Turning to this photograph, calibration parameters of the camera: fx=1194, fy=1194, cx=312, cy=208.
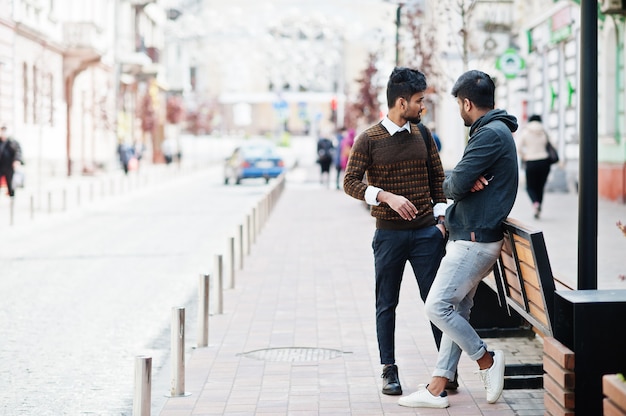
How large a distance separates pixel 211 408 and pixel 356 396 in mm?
868

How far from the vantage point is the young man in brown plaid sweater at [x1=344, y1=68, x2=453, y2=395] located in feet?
22.0

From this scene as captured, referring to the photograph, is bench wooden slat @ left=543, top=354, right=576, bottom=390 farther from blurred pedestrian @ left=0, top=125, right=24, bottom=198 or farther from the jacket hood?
blurred pedestrian @ left=0, top=125, right=24, bottom=198

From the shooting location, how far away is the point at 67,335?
9.70 m

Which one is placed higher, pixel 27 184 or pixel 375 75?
pixel 375 75

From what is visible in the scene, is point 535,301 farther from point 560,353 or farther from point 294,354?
point 294,354

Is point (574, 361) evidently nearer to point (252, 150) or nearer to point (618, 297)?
point (618, 297)

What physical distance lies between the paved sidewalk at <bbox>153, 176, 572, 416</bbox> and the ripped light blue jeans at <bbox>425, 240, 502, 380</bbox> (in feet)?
1.33

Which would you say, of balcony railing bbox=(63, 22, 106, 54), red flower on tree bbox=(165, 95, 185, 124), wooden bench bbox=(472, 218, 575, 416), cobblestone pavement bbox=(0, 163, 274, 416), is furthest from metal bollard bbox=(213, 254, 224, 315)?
red flower on tree bbox=(165, 95, 185, 124)

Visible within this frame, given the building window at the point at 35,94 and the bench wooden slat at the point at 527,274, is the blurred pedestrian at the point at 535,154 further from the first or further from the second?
the building window at the point at 35,94

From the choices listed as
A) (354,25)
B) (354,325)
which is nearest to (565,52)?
(354,325)

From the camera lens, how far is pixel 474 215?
627 centimetres

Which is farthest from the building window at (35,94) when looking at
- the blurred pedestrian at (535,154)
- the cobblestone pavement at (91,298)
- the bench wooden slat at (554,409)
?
the bench wooden slat at (554,409)

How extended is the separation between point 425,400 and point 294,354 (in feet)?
6.85

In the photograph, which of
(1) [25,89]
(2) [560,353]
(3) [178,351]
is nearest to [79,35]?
(1) [25,89]
